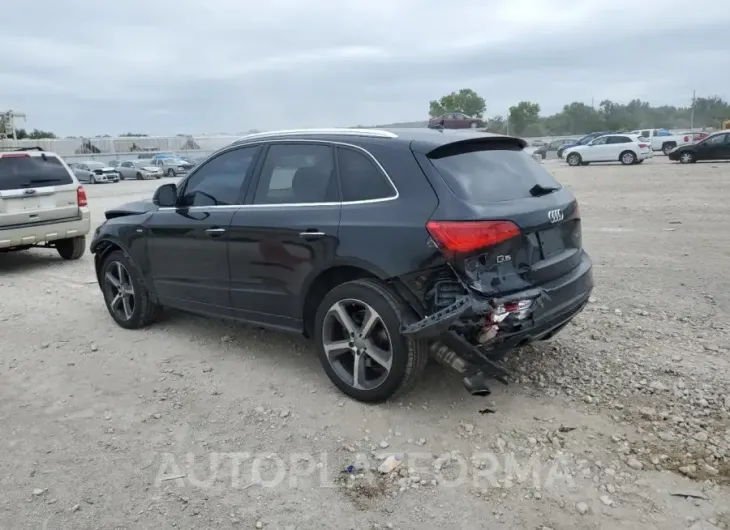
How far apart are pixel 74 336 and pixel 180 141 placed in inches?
2470

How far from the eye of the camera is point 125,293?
591 cm

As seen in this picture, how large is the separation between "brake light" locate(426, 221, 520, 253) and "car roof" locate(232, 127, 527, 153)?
1.97 ft

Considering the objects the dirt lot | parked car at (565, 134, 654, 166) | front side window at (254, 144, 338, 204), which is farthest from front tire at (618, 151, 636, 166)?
front side window at (254, 144, 338, 204)

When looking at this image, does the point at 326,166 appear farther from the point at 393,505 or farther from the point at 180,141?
the point at 180,141

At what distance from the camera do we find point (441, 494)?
125 inches

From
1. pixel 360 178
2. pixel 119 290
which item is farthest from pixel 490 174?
pixel 119 290

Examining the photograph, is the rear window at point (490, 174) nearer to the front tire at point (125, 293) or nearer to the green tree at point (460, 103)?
the front tire at point (125, 293)

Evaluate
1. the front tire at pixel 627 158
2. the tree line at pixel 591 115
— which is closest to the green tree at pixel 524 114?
the tree line at pixel 591 115

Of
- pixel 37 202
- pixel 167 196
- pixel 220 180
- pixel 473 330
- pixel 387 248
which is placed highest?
pixel 220 180

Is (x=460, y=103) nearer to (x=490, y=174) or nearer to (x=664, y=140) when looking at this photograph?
(x=664, y=140)

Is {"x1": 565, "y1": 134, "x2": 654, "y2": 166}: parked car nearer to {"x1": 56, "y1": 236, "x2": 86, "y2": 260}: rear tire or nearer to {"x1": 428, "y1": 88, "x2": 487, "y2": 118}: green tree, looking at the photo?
{"x1": 56, "y1": 236, "x2": 86, "y2": 260}: rear tire

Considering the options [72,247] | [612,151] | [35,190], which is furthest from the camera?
[612,151]

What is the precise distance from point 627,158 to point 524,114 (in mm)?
61929

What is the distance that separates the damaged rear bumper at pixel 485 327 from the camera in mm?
3555
